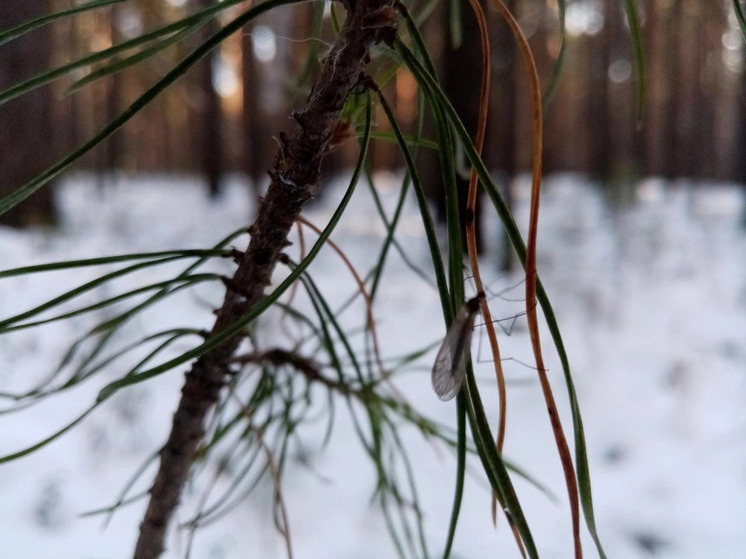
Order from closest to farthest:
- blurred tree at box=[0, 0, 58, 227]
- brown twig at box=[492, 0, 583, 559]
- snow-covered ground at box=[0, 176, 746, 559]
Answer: brown twig at box=[492, 0, 583, 559]
snow-covered ground at box=[0, 176, 746, 559]
blurred tree at box=[0, 0, 58, 227]

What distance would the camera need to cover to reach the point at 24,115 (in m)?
1.52

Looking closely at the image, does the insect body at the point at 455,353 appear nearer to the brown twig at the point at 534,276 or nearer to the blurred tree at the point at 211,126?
the brown twig at the point at 534,276

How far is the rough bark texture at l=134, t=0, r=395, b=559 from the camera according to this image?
164 mm

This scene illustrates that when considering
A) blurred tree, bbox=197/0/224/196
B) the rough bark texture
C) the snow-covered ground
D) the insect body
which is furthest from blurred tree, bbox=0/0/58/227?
blurred tree, bbox=197/0/224/196

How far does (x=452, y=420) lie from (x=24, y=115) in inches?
54.5

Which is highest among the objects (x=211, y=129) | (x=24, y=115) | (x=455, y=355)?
(x=211, y=129)

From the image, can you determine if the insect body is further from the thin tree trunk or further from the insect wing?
the thin tree trunk

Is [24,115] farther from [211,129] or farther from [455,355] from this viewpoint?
[211,129]

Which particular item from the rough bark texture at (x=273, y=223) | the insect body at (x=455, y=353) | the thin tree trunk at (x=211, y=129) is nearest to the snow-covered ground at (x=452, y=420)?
the rough bark texture at (x=273, y=223)

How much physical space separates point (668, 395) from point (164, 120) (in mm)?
8977

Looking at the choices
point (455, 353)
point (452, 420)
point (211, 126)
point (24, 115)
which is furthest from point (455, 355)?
point (211, 126)

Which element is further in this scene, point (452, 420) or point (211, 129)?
point (211, 129)

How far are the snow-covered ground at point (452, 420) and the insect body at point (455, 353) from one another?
0.20m

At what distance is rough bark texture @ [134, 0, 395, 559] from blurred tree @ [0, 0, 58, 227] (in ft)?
3.88
